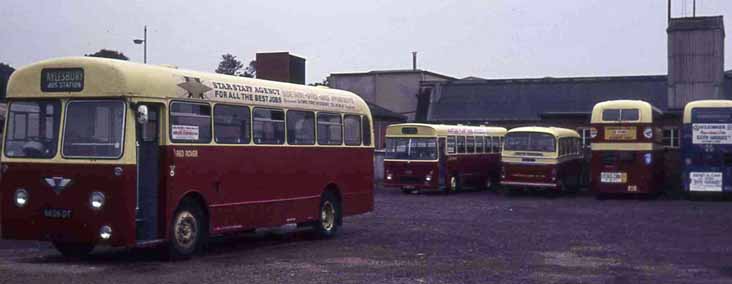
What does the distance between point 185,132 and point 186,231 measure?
1.43 metres

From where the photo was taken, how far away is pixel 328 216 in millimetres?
19453

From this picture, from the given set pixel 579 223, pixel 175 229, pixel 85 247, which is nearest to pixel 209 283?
pixel 175 229

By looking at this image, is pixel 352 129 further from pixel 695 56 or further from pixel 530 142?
pixel 695 56

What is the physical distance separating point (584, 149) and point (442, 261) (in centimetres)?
2912

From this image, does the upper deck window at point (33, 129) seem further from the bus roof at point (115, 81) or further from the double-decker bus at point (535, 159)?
the double-decker bus at point (535, 159)

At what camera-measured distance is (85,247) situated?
15156 millimetres

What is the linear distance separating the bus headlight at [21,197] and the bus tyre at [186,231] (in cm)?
197

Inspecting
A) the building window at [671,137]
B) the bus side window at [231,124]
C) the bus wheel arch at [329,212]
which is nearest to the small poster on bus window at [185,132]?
the bus side window at [231,124]

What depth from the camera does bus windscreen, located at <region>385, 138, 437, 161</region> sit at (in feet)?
→ 119

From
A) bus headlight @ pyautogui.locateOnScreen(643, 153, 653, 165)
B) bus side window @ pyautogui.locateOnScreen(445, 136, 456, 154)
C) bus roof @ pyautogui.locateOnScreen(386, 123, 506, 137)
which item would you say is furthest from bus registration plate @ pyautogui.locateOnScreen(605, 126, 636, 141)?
bus roof @ pyautogui.locateOnScreen(386, 123, 506, 137)

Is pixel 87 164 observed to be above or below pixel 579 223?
above

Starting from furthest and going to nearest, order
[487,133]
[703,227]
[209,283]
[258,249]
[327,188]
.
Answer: [487,133] < [703,227] < [327,188] < [258,249] < [209,283]

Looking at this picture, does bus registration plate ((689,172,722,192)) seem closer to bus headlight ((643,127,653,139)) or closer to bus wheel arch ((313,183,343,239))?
bus headlight ((643,127,653,139))

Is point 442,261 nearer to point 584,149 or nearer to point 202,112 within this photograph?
point 202,112
